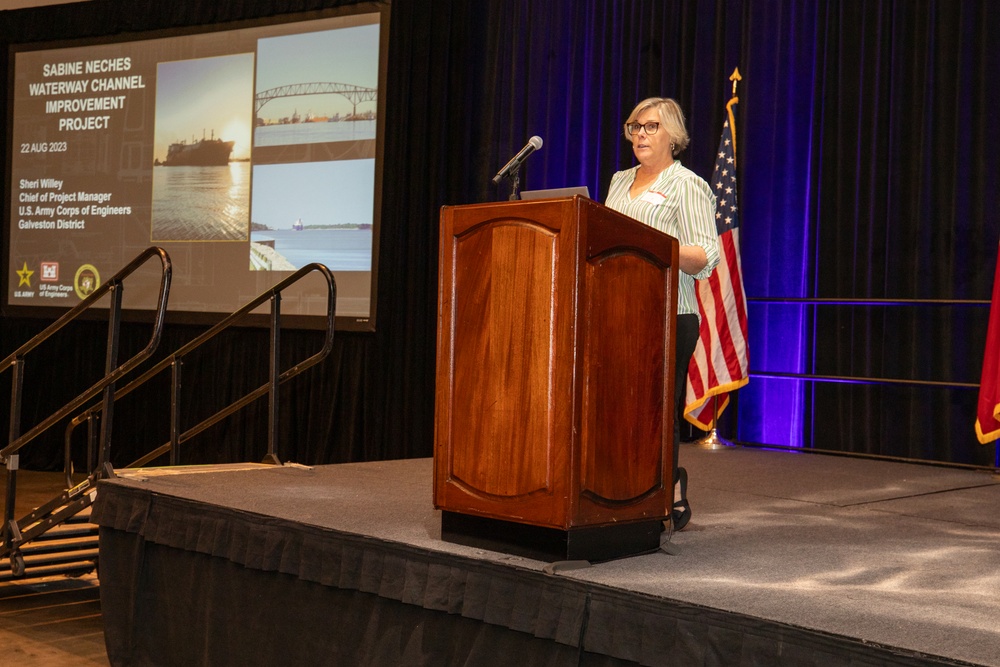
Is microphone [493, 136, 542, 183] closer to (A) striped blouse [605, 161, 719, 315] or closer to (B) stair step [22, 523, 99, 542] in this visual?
(A) striped blouse [605, 161, 719, 315]

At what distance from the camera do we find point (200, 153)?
25.0ft

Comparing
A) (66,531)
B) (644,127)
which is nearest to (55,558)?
(66,531)

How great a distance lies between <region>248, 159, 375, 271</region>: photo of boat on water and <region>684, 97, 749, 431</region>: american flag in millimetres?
2326

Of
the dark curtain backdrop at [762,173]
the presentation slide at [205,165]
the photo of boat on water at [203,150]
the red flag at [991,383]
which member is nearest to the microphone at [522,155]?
the red flag at [991,383]

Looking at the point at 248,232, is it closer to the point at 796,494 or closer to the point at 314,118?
the point at 314,118

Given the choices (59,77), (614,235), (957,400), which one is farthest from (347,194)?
(614,235)

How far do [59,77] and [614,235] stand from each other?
7220 millimetres

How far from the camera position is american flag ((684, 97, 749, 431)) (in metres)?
5.53

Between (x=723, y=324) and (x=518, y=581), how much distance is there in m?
3.40

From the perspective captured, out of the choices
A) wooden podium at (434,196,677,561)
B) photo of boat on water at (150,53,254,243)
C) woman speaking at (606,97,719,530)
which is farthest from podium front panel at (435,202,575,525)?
photo of boat on water at (150,53,254,243)

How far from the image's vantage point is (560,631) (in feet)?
7.58

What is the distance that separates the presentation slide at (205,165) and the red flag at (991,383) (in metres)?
3.60

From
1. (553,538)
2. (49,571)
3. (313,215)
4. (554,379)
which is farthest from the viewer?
(313,215)

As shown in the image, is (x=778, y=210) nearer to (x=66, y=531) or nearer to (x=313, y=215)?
(x=313, y=215)
